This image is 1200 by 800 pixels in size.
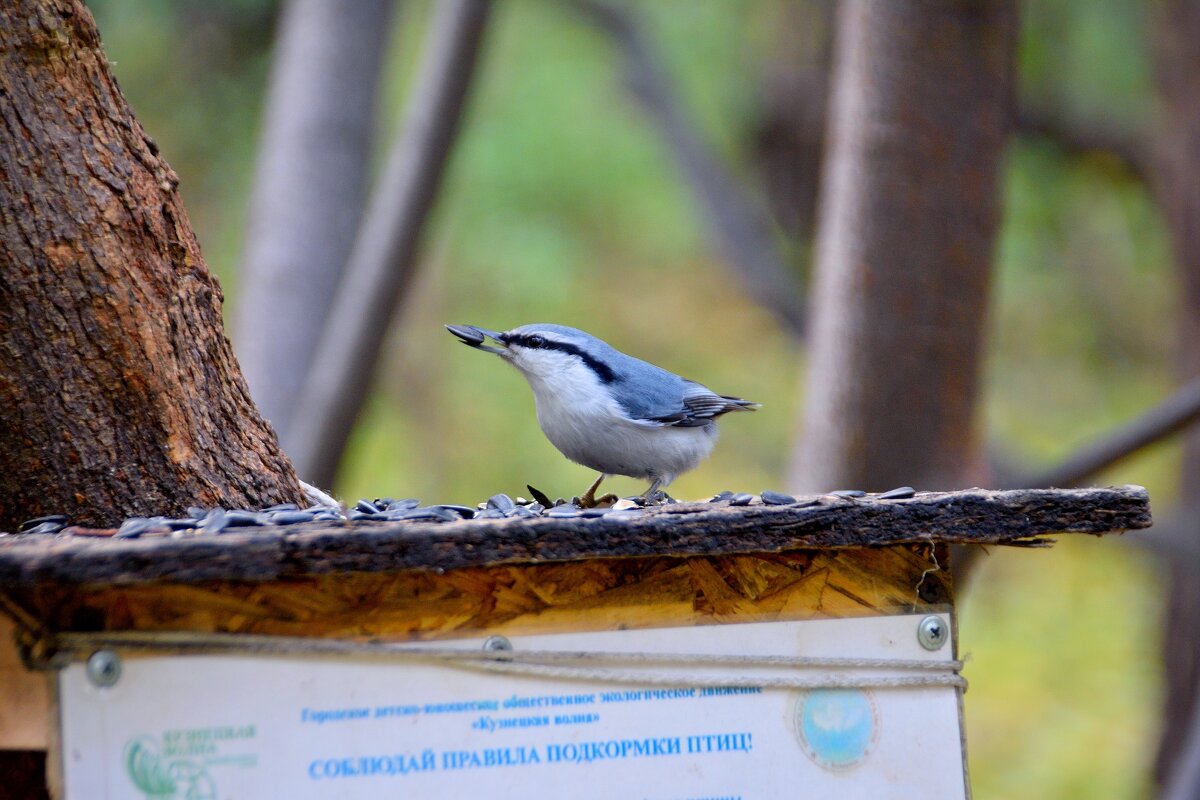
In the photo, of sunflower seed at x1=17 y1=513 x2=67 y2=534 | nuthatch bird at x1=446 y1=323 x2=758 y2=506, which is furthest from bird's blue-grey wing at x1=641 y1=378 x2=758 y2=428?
sunflower seed at x1=17 y1=513 x2=67 y2=534

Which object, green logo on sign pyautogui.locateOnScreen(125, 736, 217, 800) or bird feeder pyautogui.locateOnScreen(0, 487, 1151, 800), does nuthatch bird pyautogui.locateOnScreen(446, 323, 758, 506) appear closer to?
bird feeder pyautogui.locateOnScreen(0, 487, 1151, 800)

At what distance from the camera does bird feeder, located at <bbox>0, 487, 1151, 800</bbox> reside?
1.77 meters

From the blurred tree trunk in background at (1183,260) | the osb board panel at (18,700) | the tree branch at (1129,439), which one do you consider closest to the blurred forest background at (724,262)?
the blurred tree trunk in background at (1183,260)

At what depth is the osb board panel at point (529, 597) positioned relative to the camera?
5.99 feet

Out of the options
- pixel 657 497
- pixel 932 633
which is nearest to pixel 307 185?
pixel 657 497

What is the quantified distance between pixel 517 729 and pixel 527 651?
0.12 m

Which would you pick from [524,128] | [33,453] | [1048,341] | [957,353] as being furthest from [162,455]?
[1048,341]

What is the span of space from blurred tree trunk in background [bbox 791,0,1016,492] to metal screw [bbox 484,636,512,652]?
2.51 metres

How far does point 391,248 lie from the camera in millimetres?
4758

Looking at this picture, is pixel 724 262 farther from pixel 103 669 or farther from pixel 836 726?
pixel 103 669

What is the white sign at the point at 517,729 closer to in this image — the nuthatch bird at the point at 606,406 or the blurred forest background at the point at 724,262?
the nuthatch bird at the point at 606,406

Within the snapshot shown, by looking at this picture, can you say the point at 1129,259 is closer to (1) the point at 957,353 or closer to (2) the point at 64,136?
(1) the point at 957,353

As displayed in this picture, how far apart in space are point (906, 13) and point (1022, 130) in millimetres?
4129

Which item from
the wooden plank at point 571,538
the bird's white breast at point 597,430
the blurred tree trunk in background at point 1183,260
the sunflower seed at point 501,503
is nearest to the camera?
the wooden plank at point 571,538
